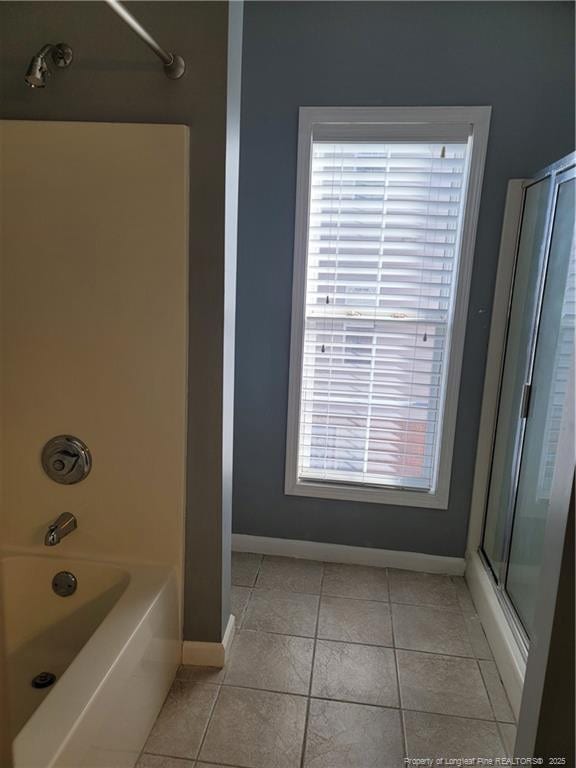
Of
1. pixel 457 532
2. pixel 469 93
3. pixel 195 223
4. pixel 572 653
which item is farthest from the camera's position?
pixel 457 532

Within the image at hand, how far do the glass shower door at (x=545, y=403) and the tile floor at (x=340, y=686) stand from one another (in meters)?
0.35

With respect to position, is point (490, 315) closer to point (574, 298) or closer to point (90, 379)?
point (574, 298)

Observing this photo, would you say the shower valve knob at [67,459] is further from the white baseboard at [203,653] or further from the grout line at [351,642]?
the grout line at [351,642]

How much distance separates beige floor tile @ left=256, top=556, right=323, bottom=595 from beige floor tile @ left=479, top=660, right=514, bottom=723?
767 millimetres

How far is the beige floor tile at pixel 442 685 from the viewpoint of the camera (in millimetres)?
1737

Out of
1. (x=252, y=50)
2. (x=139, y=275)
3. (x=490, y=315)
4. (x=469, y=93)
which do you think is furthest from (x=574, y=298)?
(x=252, y=50)

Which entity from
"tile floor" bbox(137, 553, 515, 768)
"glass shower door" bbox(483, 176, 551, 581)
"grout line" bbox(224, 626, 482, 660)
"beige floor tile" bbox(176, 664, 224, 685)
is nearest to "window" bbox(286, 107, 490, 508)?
"glass shower door" bbox(483, 176, 551, 581)

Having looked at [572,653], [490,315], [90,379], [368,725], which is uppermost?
[490,315]

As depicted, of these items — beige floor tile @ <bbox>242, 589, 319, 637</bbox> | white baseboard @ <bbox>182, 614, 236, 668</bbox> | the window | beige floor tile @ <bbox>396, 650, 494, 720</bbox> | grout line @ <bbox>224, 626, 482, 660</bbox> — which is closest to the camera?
beige floor tile @ <bbox>396, 650, 494, 720</bbox>

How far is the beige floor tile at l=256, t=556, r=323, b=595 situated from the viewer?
2.40 meters

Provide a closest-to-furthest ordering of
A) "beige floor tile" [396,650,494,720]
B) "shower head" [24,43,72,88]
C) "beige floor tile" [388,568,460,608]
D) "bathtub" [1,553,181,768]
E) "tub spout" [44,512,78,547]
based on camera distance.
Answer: "bathtub" [1,553,181,768] → "shower head" [24,43,72,88] → "tub spout" [44,512,78,547] → "beige floor tile" [396,650,494,720] → "beige floor tile" [388,568,460,608]

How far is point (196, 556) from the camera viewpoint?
1.79 meters

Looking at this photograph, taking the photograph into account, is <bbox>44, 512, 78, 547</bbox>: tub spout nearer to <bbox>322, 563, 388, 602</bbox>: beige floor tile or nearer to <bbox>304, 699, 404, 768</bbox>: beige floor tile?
<bbox>304, 699, 404, 768</bbox>: beige floor tile

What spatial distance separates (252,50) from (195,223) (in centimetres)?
116
